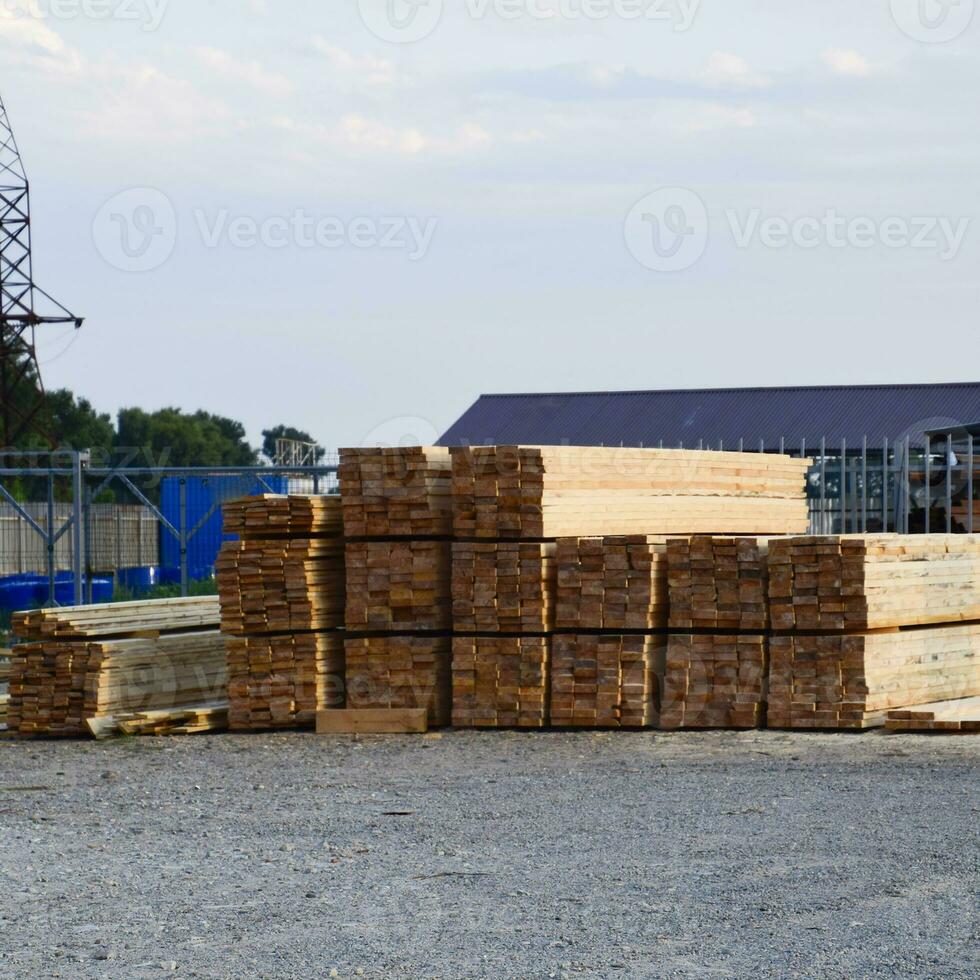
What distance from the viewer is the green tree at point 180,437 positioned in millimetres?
79312

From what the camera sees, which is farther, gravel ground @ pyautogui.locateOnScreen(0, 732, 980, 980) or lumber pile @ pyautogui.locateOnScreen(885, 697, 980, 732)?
lumber pile @ pyautogui.locateOnScreen(885, 697, 980, 732)

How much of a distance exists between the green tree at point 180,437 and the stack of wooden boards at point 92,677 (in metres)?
62.5

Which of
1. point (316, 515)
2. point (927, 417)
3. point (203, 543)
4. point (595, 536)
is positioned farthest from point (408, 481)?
point (927, 417)

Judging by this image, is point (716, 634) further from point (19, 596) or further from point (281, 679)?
point (19, 596)

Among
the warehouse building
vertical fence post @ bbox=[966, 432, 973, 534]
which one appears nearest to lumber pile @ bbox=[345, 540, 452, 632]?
vertical fence post @ bbox=[966, 432, 973, 534]

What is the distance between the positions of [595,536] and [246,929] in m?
6.89

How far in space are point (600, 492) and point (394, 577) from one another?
1929mm

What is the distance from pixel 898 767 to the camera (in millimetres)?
10281

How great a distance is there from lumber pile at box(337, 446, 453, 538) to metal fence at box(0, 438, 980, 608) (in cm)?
575

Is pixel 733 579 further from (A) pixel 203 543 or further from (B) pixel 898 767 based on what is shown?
(A) pixel 203 543

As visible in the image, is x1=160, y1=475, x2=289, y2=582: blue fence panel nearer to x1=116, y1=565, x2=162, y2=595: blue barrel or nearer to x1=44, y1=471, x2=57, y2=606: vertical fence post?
x1=116, y1=565, x2=162, y2=595: blue barrel

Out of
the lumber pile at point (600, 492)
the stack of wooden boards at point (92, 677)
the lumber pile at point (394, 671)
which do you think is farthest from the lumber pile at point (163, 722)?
the lumber pile at point (600, 492)

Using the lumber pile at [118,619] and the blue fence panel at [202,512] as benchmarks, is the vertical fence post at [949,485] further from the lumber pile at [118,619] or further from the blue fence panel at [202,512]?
the blue fence panel at [202,512]

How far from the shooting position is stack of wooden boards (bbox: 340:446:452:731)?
1244 cm
